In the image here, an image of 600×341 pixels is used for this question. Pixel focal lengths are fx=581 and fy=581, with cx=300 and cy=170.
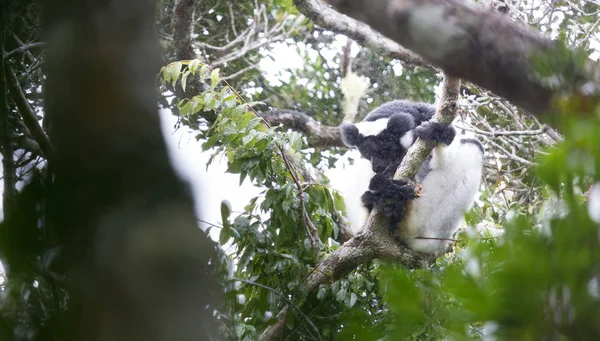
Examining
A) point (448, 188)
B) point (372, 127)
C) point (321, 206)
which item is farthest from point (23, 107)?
point (448, 188)

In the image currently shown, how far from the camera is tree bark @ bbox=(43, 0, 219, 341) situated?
0.75m

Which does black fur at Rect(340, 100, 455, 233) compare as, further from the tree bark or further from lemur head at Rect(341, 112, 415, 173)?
the tree bark

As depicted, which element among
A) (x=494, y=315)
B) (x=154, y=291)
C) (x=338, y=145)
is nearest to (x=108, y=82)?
(x=154, y=291)

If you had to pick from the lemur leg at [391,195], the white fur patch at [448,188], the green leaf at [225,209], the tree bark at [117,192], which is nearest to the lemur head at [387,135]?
the lemur leg at [391,195]

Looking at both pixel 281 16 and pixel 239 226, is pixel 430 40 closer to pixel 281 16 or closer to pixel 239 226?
pixel 239 226

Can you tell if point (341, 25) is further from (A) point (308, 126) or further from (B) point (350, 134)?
(B) point (350, 134)

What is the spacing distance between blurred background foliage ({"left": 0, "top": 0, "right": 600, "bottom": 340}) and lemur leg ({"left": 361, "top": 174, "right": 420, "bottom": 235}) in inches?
12.2

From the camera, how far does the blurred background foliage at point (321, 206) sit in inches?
27.3

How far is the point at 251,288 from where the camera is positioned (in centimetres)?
287

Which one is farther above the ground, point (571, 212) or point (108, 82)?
point (108, 82)

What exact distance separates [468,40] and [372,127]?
3139mm

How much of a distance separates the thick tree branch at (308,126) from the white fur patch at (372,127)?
66 cm

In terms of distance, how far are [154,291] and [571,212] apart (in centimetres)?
53

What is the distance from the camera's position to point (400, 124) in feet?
13.3
